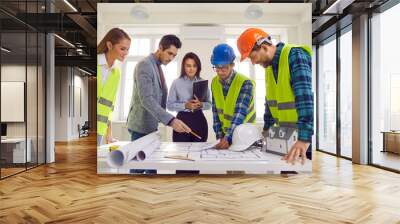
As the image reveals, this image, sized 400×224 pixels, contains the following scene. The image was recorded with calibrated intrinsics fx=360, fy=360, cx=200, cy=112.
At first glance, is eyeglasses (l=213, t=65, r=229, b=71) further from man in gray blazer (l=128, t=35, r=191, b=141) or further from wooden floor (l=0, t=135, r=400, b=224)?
wooden floor (l=0, t=135, r=400, b=224)

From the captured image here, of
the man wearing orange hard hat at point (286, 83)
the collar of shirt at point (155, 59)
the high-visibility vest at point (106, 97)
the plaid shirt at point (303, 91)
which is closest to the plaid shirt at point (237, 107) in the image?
the man wearing orange hard hat at point (286, 83)

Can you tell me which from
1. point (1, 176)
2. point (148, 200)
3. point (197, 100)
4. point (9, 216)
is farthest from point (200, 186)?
point (1, 176)

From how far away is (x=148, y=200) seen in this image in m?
4.27

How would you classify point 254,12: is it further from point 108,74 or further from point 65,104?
point 65,104

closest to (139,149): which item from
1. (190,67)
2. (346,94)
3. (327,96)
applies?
(190,67)

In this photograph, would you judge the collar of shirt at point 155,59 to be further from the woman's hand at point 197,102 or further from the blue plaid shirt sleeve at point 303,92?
the blue plaid shirt sleeve at point 303,92

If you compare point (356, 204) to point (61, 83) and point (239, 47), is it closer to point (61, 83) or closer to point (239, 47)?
point (239, 47)

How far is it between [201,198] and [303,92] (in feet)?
7.37

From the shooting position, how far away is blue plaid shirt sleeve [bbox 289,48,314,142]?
210 inches

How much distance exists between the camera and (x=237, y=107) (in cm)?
566

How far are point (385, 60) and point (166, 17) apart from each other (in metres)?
4.16

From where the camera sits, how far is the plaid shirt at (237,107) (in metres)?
5.66

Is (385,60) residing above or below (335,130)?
above

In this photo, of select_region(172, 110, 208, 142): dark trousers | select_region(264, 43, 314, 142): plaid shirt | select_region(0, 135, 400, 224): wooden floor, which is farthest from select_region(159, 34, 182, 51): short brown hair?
select_region(0, 135, 400, 224): wooden floor
